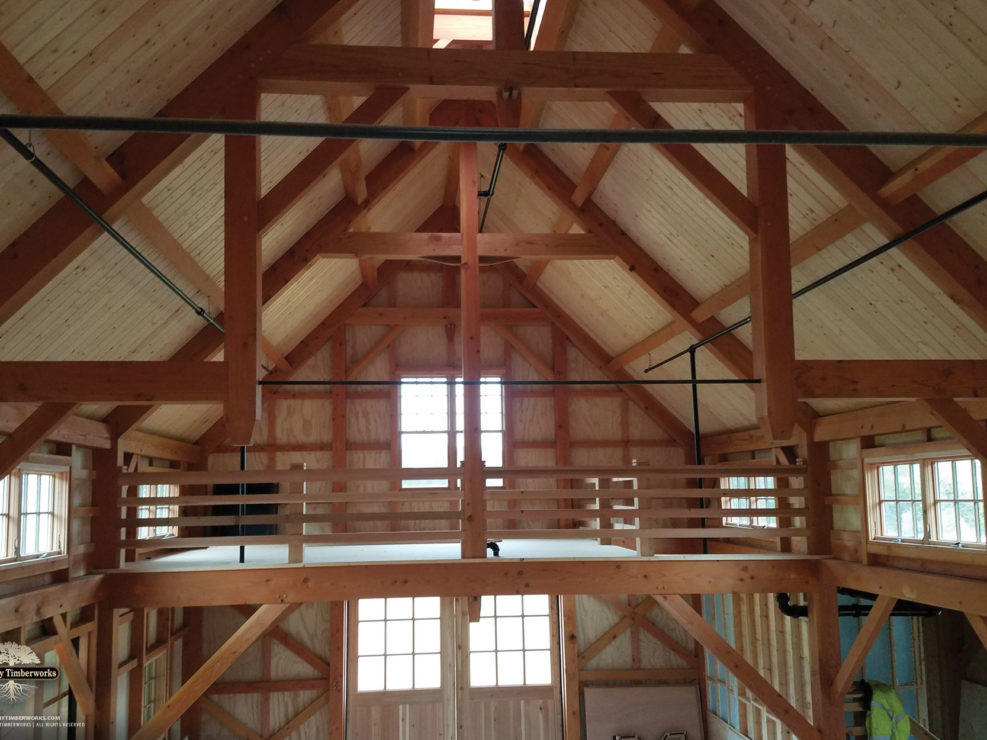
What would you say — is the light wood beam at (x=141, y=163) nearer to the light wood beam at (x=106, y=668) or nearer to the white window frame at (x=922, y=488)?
the light wood beam at (x=106, y=668)

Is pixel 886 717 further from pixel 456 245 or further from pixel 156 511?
pixel 156 511

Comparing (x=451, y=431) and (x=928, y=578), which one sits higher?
(x=451, y=431)

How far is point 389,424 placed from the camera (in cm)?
1278

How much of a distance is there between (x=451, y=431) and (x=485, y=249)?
3925 millimetres

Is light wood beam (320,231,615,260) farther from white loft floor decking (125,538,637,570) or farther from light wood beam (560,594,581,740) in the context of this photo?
light wood beam (560,594,581,740)

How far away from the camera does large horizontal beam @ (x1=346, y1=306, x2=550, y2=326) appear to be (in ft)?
42.0

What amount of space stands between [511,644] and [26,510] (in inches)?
288

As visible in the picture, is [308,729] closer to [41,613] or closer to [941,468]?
[41,613]

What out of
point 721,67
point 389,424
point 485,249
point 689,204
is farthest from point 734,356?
point 389,424

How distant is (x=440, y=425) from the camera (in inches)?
510

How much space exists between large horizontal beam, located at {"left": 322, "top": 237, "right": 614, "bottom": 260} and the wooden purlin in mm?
3328

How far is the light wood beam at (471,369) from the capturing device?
748 cm

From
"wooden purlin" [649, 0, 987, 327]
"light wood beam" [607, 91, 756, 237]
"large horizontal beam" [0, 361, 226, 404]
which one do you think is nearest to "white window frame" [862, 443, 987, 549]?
"wooden purlin" [649, 0, 987, 327]

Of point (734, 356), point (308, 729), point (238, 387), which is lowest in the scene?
point (308, 729)
